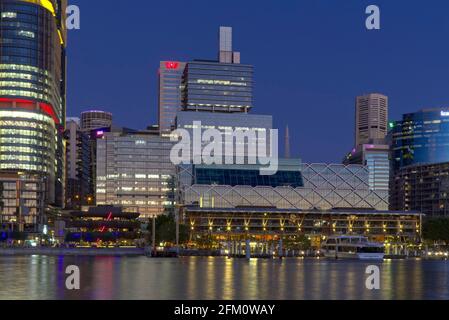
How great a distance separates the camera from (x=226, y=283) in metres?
79.1

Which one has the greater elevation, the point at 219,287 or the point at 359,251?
the point at 219,287

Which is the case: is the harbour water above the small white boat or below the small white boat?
above

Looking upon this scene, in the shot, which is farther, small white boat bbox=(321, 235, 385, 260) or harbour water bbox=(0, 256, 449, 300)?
small white boat bbox=(321, 235, 385, 260)

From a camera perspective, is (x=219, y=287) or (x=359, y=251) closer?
(x=219, y=287)

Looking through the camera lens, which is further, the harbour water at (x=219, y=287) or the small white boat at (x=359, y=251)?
the small white boat at (x=359, y=251)

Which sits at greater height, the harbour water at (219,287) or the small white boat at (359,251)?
the harbour water at (219,287)
